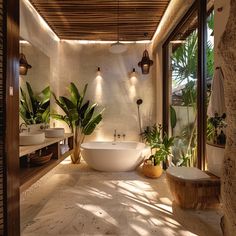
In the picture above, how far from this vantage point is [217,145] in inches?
74.4

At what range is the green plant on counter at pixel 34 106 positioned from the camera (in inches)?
118

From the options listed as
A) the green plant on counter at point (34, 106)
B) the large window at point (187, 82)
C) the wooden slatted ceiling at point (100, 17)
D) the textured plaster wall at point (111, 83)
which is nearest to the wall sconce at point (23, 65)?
the green plant on counter at point (34, 106)

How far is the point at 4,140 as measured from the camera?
1.59 metres

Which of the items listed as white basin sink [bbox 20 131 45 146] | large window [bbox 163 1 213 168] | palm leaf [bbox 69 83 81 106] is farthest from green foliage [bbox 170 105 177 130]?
white basin sink [bbox 20 131 45 146]

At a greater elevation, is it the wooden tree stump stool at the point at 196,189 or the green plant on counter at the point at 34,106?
the green plant on counter at the point at 34,106

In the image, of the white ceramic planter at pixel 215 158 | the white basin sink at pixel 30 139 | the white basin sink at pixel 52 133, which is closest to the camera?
the white ceramic planter at pixel 215 158

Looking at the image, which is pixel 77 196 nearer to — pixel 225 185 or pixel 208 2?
pixel 225 185

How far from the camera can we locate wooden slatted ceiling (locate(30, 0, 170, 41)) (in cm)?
325

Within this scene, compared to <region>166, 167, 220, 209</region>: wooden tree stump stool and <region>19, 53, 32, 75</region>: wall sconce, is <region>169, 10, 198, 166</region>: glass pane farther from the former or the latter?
<region>19, 53, 32, 75</region>: wall sconce

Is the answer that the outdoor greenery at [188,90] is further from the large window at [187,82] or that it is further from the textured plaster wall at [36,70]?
the textured plaster wall at [36,70]

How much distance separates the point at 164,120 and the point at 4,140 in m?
3.38

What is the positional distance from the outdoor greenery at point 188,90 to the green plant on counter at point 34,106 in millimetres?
2638

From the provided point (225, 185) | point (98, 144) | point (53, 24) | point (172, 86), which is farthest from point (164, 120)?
point (53, 24)

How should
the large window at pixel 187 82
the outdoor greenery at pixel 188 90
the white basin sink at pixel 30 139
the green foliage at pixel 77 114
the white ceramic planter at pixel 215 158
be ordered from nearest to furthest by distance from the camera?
the white ceramic planter at pixel 215 158 < the white basin sink at pixel 30 139 < the large window at pixel 187 82 < the outdoor greenery at pixel 188 90 < the green foliage at pixel 77 114
